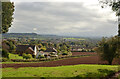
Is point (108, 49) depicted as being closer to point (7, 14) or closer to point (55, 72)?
point (55, 72)

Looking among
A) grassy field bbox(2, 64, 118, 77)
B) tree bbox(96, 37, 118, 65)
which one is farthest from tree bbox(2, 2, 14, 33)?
tree bbox(96, 37, 118, 65)

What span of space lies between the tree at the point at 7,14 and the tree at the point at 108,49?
81.6ft

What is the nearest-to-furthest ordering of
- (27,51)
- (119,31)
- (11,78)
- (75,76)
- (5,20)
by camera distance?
(11,78), (75,76), (119,31), (5,20), (27,51)

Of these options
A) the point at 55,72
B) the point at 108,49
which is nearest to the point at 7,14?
the point at 55,72

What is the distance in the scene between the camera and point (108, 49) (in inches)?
1372

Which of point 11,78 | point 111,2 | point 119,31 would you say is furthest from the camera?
point 119,31

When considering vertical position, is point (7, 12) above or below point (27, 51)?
above

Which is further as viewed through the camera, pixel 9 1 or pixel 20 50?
pixel 20 50

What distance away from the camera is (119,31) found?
24141 mm

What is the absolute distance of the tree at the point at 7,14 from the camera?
31517mm

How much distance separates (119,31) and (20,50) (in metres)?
65.2

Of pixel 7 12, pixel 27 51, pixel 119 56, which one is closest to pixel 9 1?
pixel 7 12

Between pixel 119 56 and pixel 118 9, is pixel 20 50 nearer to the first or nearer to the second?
pixel 119 56

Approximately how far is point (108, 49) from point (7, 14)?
89.6 ft
